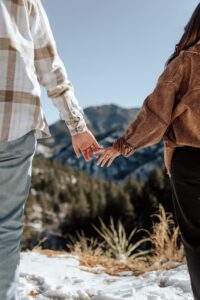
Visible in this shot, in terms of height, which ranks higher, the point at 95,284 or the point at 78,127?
the point at 78,127

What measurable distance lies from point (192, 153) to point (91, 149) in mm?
551

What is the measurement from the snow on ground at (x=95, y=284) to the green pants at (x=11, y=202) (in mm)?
958

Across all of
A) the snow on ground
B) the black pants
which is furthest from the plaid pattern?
the snow on ground

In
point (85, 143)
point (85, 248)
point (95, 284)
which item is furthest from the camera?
point (85, 248)

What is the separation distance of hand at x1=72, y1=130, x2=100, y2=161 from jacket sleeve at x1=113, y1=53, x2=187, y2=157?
160mm

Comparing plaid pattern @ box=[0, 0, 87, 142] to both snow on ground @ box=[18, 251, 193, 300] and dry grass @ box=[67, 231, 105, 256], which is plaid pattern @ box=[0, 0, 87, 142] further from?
dry grass @ box=[67, 231, 105, 256]

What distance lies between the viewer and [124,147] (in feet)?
7.10

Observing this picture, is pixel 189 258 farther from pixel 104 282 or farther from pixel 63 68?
pixel 104 282

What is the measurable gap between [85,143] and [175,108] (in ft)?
1.46

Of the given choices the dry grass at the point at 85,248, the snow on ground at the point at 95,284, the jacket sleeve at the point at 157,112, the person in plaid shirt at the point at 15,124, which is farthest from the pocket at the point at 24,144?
the dry grass at the point at 85,248

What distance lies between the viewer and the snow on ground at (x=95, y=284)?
8.61ft

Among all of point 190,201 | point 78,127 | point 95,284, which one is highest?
point 78,127

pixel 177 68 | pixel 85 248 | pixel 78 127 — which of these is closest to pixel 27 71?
pixel 78 127

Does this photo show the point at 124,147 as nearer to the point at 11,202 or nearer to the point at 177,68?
the point at 177,68
